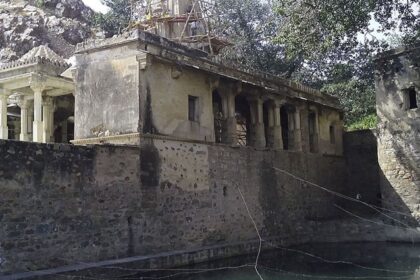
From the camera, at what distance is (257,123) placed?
17.5m

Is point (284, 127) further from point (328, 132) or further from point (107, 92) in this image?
point (107, 92)

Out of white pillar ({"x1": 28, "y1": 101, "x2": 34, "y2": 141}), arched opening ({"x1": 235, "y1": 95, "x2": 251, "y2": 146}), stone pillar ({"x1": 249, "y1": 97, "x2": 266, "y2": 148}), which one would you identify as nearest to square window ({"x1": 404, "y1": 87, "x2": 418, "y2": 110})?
stone pillar ({"x1": 249, "y1": 97, "x2": 266, "y2": 148})

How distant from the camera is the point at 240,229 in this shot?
15531 mm

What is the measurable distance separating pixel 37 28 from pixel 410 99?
2402 cm

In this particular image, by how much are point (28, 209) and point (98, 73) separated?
16.5ft

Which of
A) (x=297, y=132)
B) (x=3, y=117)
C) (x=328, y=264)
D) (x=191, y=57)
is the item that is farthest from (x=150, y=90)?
(x=297, y=132)

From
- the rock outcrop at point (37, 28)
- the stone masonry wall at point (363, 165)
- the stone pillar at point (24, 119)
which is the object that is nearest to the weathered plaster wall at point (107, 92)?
the stone pillar at point (24, 119)

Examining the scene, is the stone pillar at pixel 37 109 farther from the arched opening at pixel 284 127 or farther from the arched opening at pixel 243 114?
the arched opening at pixel 284 127

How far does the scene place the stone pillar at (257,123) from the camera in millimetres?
17422

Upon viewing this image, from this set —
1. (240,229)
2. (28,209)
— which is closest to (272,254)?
(240,229)

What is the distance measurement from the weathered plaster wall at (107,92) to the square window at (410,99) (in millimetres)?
10272

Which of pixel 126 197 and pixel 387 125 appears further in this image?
pixel 387 125

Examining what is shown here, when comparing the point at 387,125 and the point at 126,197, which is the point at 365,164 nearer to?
the point at 387,125

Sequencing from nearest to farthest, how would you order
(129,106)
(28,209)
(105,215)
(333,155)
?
(28,209) → (105,215) → (129,106) → (333,155)
